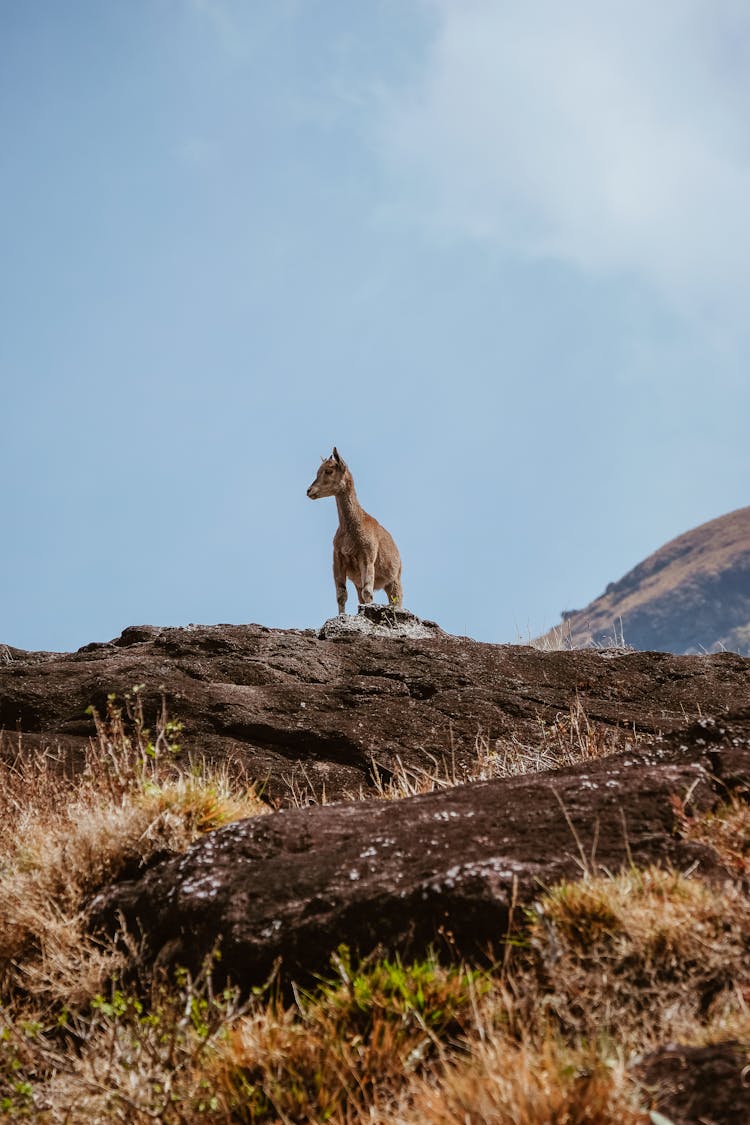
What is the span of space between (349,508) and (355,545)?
29.9 inches

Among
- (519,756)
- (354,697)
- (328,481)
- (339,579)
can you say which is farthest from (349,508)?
(519,756)

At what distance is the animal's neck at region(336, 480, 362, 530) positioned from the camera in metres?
17.6

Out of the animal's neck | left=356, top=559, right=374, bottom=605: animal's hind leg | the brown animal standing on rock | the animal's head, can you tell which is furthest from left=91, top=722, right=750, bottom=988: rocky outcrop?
the animal's head

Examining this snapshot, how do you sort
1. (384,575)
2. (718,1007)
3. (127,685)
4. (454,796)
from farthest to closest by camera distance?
(384,575)
(127,685)
(454,796)
(718,1007)

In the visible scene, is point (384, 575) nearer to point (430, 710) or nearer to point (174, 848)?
point (430, 710)

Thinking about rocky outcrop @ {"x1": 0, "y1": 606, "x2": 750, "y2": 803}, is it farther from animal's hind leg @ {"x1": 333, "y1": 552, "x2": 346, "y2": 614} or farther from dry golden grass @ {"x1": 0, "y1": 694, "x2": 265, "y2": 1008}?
animal's hind leg @ {"x1": 333, "y1": 552, "x2": 346, "y2": 614}

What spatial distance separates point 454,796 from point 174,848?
1.35 m

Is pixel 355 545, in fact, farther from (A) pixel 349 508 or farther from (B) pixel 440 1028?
(B) pixel 440 1028

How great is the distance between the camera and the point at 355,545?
1738 centimetres

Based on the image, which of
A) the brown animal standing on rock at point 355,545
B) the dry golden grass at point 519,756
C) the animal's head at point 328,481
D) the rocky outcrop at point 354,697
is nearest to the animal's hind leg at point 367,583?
the brown animal standing on rock at point 355,545

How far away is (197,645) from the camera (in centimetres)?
880

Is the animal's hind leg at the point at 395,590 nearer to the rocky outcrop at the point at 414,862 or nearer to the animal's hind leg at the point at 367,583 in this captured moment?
the animal's hind leg at the point at 367,583

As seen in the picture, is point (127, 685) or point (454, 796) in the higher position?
point (127, 685)

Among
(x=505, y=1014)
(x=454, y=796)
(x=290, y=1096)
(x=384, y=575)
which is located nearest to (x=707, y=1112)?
(x=505, y=1014)
